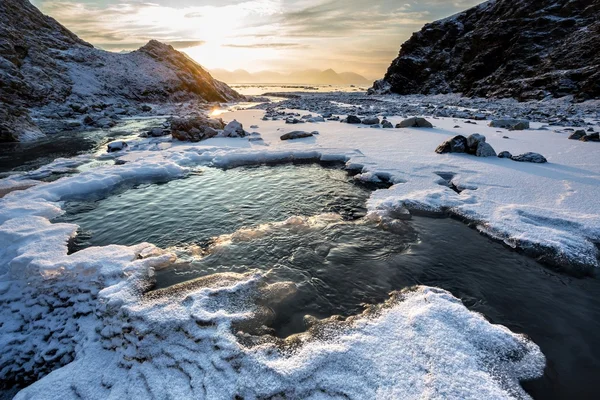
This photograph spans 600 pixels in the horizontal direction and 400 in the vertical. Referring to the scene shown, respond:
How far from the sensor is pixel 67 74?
36281mm

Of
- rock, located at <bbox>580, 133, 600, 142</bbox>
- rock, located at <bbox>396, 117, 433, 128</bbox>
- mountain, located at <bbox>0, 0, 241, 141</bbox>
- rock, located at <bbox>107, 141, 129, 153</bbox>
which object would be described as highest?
mountain, located at <bbox>0, 0, 241, 141</bbox>

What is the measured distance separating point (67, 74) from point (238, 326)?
154 feet

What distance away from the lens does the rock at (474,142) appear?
11.6m

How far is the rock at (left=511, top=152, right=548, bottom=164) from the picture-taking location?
10.4m

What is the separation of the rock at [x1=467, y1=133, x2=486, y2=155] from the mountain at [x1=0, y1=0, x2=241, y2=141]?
87.2 feet

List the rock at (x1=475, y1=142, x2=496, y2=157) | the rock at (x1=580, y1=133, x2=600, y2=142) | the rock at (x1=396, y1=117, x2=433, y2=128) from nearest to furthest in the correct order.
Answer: the rock at (x1=475, y1=142, x2=496, y2=157) < the rock at (x1=580, y1=133, x2=600, y2=142) < the rock at (x1=396, y1=117, x2=433, y2=128)

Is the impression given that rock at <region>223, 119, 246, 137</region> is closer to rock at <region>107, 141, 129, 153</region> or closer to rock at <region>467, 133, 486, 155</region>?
rock at <region>107, 141, 129, 153</region>

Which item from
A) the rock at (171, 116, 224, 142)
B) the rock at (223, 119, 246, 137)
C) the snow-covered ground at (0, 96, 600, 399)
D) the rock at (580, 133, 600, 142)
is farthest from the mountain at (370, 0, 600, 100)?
the rock at (171, 116, 224, 142)

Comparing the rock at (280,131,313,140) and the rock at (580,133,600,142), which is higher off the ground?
the rock at (580,133,600,142)

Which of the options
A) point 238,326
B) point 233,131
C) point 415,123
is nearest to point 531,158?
point 415,123

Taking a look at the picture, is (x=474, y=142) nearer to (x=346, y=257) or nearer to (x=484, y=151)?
(x=484, y=151)

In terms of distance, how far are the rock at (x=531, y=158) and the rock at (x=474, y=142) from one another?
1400mm

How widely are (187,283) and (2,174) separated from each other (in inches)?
493

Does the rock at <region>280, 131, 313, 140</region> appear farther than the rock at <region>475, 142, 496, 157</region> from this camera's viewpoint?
Yes
